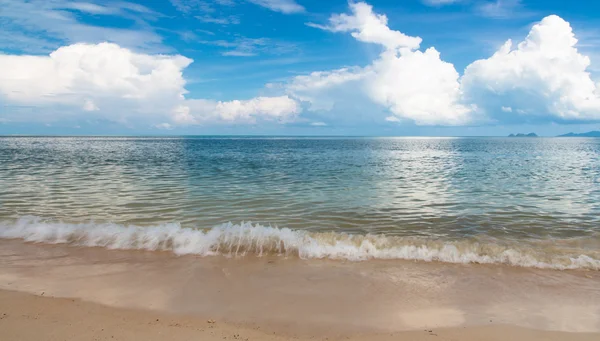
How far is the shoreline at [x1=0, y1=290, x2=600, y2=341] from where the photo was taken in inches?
235

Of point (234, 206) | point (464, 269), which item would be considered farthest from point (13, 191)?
point (464, 269)

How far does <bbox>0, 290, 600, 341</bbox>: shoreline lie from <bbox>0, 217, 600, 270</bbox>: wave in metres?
4.34

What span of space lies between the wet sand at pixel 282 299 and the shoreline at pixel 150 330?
0.07 ft

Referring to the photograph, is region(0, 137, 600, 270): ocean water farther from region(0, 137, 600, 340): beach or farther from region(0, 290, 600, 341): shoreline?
region(0, 290, 600, 341): shoreline

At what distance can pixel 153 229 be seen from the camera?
12.8 metres

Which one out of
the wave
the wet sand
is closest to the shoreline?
the wet sand

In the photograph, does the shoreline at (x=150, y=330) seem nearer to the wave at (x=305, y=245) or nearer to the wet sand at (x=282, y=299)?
the wet sand at (x=282, y=299)

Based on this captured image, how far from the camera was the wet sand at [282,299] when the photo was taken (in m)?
6.33

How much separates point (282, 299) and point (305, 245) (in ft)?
12.5

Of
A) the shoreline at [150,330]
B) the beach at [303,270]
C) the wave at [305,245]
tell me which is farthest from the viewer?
the wave at [305,245]

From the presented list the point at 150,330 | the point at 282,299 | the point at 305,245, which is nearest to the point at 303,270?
the point at 305,245

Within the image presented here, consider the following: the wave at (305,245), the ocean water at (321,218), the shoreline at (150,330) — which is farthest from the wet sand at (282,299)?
the ocean water at (321,218)

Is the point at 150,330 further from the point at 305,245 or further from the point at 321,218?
the point at 321,218

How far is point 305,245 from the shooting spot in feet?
37.8
